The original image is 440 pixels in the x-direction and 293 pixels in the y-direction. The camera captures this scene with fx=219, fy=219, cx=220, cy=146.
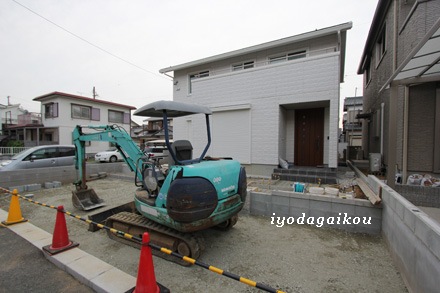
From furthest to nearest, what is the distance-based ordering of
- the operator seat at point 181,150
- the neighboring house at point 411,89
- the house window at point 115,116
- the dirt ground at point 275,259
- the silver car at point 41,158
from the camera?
the house window at point 115,116 → the silver car at point 41,158 → the neighboring house at point 411,89 → the operator seat at point 181,150 → the dirt ground at point 275,259

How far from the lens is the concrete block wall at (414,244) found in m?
2.08

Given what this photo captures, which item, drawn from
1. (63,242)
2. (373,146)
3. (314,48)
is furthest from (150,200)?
(373,146)

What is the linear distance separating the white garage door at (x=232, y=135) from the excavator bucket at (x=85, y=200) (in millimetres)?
4800

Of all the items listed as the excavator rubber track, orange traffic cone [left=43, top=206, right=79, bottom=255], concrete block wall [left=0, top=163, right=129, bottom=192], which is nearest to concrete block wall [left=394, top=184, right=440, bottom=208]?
the excavator rubber track

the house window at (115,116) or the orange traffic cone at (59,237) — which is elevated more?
the house window at (115,116)

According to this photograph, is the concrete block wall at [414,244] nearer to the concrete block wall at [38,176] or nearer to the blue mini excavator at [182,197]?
the blue mini excavator at [182,197]

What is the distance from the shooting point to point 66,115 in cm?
2000

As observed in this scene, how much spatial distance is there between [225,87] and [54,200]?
722 cm

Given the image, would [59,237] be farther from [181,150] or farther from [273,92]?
[273,92]

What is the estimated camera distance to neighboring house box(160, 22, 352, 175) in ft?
24.3

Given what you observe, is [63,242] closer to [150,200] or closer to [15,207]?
[150,200]

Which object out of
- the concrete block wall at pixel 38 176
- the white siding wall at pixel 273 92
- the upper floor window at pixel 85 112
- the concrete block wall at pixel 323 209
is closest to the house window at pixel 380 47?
the white siding wall at pixel 273 92

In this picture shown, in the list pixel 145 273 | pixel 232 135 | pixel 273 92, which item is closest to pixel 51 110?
pixel 232 135

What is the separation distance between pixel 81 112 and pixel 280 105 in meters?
20.5
